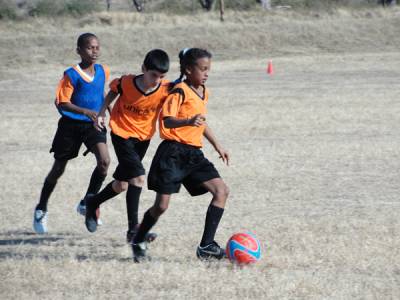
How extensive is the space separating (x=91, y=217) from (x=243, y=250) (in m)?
1.91

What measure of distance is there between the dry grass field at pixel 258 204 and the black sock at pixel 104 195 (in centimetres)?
38

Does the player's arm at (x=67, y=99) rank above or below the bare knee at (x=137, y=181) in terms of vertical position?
above

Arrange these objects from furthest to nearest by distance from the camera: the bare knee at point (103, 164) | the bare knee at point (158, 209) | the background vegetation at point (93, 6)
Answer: the background vegetation at point (93, 6) < the bare knee at point (103, 164) < the bare knee at point (158, 209)

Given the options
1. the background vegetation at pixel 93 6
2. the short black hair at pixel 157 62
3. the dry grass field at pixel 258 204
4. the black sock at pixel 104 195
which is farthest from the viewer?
the background vegetation at pixel 93 6

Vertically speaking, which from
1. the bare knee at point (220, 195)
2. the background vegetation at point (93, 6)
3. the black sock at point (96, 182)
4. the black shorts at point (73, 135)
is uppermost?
the black shorts at point (73, 135)

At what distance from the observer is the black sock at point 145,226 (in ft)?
22.6

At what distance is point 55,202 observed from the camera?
988 centimetres

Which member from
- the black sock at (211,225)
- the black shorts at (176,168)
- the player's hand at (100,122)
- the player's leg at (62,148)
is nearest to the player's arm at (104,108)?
the player's hand at (100,122)

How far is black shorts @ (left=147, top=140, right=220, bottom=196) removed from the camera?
6.76 m

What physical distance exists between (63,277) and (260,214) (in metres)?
3.12

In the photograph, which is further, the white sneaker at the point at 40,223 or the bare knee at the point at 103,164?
the white sneaker at the point at 40,223

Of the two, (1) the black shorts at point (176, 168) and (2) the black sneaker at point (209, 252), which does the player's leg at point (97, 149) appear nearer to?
(1) the black shorts at point (176, 168)

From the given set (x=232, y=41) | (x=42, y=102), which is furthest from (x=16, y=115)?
(x=232, y=41)

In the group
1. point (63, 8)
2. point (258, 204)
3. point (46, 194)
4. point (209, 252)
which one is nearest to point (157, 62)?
point (209, 252)
